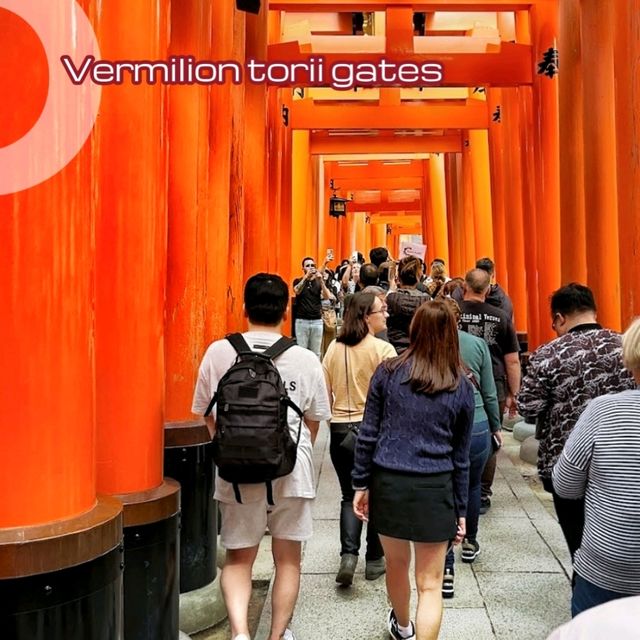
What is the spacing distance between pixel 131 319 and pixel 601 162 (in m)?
4.80

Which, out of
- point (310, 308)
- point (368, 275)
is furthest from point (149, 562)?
point (310, 308)

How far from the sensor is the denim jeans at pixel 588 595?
2.35 m

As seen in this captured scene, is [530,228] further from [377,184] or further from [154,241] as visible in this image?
[377,184]

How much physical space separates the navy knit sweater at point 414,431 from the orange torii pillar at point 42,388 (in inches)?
44.5

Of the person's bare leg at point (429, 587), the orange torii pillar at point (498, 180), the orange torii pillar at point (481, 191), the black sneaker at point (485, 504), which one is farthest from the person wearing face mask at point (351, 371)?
the orange torii pillar at point (481, 191)

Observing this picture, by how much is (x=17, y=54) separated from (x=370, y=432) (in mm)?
1816

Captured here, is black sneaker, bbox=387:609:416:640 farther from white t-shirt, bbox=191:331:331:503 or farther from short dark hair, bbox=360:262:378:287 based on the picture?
short dark hair, bbox=360:262:378:287

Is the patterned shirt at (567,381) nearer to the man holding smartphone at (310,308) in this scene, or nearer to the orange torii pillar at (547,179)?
the orange torii pillar at (547,179)

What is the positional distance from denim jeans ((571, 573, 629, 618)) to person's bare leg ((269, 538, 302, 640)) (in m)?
1.15

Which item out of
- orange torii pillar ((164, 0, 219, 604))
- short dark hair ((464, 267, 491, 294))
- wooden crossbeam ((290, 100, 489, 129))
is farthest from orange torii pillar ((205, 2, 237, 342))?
wooden crossbeam ((290, 100, 489, 129))

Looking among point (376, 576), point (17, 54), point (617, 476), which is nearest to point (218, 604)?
point (376, 576)

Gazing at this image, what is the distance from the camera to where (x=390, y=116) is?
44.7 ft

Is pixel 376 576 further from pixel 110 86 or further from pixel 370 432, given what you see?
pixel 110 86

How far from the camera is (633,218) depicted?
16.6ft
